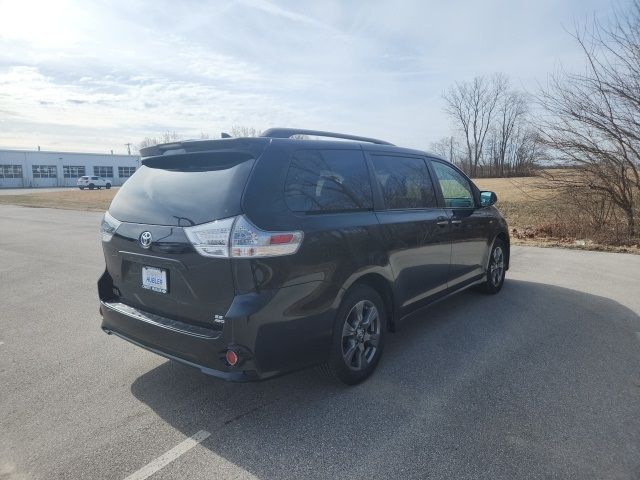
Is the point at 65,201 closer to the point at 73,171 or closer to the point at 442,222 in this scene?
the point at 442,222

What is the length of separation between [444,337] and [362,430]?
6.21 ft

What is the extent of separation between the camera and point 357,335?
3484mm

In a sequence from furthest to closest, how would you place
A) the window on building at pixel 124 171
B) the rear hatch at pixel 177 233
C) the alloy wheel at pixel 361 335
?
the window on building at pixel 124 171
the alloy wheel at pixel 361 335
the rear hatch at pixel 177 233

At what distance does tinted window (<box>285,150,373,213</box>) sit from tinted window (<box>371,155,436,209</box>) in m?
0.25

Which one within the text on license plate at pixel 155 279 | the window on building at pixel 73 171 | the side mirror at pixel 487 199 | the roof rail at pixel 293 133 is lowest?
the text on license plate at pixel 155 279

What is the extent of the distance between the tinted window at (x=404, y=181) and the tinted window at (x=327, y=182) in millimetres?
253

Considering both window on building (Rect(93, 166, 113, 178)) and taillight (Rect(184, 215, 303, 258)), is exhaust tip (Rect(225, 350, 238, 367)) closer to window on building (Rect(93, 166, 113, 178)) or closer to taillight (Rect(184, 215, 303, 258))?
taillight (Rect(184, 215, 303, 258))

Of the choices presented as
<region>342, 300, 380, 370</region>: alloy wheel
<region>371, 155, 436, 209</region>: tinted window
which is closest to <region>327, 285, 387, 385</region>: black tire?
<region>342, 300, 380, 370</region>: alloy wheel

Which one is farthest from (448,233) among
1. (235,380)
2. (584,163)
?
(584,163)

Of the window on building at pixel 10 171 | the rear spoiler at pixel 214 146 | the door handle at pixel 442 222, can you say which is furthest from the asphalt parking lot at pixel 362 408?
the window on building at pixel 10 171

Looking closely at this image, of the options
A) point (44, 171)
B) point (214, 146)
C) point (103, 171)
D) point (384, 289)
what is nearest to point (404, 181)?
point (384, 289)

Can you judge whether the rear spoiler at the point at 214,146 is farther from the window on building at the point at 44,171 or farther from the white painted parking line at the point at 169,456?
the window on building at the point at 44,171

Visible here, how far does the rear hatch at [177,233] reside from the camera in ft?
9.24

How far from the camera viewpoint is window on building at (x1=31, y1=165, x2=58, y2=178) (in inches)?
2586
